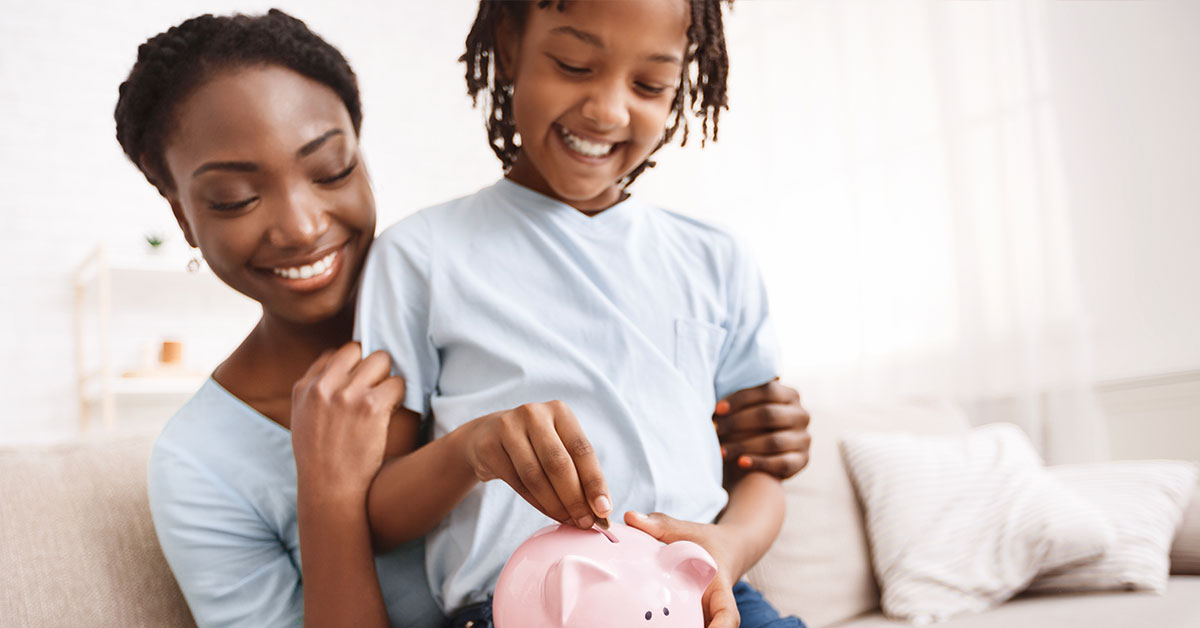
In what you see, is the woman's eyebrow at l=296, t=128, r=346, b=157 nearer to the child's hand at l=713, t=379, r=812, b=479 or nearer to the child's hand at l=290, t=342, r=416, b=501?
the child's hand at l=290, t=342, r=416, b=501

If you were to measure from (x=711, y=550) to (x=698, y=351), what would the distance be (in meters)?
0.29

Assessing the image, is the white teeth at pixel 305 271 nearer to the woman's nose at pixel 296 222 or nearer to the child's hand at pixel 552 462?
the woman's nose at pixel 296 222

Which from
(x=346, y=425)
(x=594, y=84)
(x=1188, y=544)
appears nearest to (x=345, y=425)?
(x=346, y=425)

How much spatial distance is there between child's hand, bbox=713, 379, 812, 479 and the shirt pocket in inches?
2.3

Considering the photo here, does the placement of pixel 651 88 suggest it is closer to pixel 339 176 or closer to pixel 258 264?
pixel 339 176

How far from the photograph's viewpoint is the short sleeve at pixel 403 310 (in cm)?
102

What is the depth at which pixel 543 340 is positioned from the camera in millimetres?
1036

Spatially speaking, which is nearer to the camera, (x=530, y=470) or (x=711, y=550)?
(x=530, y=470)

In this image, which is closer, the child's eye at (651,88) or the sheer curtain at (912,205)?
the child's eye at (651,88)

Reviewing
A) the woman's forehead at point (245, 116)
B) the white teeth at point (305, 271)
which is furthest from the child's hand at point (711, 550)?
the woman's forehead at point (245, 116)

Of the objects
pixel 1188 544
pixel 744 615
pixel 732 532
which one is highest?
pixel 732 532

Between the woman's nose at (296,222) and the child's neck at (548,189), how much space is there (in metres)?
0.25

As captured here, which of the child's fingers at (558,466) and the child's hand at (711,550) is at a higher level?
the child's fingers at (558,466)

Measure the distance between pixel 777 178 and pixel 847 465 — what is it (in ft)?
7.69
